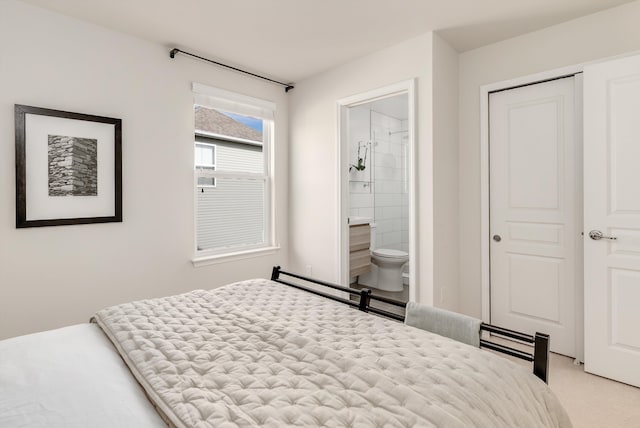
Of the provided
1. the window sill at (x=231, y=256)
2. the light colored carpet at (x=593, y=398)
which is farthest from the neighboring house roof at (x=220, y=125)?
the light colored carpet at (x=593, y=398)

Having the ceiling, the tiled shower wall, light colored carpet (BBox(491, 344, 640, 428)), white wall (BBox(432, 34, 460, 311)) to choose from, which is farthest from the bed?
the tiled shower wall

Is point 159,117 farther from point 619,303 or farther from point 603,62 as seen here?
point 619,303

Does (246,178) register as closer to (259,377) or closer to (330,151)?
(330,151)

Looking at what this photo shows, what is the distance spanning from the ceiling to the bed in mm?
2092

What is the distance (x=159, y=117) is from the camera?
9.53 ft

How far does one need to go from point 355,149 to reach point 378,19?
2261 mm

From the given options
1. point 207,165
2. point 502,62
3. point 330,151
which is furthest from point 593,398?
point 207,165

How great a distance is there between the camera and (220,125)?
342 cm

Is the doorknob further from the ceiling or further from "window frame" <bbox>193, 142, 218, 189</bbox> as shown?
"window frame" <bbox>193, 142, 218, 189</bbox>

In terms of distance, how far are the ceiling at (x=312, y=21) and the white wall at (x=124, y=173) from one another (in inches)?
7.9

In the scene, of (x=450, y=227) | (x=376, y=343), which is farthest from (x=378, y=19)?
(x=376, y=343)

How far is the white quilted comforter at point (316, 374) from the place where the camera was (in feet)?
2.94

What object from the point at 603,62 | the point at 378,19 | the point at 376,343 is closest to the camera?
the point at 376,343

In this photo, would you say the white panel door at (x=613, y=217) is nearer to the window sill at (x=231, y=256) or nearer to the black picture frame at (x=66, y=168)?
the window sill at (x=231, y=256)
